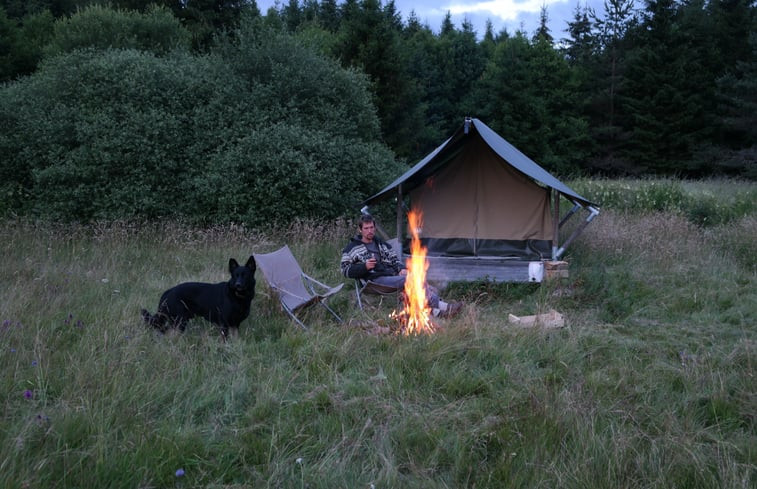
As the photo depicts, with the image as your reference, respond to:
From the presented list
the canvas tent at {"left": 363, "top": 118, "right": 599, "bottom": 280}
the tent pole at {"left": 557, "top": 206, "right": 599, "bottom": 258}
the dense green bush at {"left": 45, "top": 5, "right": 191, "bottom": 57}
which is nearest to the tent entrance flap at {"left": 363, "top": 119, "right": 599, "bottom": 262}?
the canvas tent at {"left": 363, "top": 118, "right": 599, "bottom": 280}

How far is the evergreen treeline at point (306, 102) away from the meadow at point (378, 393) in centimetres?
361

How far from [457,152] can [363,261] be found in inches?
107

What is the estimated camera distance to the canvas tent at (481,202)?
289 inches

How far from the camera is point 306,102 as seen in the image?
33.9ft

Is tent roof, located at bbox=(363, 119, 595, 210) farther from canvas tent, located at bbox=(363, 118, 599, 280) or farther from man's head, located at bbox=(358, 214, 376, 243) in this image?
man's head, located at bbox=(358, 214, 376, 243)

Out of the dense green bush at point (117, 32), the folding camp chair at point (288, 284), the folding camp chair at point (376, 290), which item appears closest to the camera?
A: the folding camp chair at point (288, 284)

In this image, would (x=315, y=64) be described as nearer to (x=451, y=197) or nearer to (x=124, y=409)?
(x=451, y=197)

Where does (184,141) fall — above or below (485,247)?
above

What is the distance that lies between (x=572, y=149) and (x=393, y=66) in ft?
33.3

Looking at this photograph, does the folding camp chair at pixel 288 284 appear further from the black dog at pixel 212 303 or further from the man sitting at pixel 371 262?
the black dog at pixel 212 303

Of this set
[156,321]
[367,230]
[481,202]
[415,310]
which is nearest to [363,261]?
[367,230]

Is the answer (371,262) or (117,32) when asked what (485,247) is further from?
(117,32)

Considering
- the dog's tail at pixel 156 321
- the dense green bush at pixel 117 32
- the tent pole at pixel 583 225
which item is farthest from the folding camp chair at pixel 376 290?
the dense green bush at pixel 117 32

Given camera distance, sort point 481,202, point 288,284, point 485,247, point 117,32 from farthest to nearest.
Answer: point 117,32 → point 485,247 → point 481,202 → point 288,284
